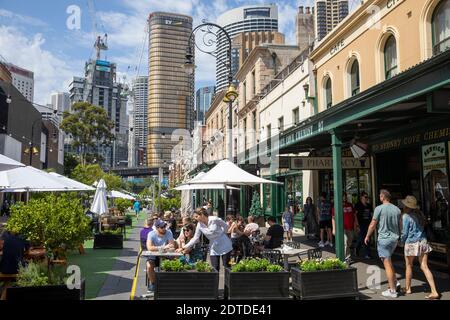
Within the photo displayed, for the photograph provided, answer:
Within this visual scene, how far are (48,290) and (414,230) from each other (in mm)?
6042

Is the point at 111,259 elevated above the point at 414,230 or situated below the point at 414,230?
below

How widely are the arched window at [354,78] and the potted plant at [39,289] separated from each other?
38.6 ft

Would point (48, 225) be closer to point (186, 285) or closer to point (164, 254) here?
point (164, 254)

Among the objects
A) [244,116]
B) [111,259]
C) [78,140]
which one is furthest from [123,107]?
[111,259]

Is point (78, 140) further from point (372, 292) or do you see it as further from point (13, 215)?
point (372, 292)

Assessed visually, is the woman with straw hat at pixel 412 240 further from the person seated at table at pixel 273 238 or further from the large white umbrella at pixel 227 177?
the large white umbrella at pixel 227 177

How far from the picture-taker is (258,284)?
650cm

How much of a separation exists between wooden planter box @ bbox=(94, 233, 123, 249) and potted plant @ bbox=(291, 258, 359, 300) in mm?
10090

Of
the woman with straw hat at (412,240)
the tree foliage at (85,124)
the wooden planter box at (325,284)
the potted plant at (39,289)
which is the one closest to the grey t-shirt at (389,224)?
the woman with straw hat at (412,240)

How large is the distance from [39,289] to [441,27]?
10571 mm

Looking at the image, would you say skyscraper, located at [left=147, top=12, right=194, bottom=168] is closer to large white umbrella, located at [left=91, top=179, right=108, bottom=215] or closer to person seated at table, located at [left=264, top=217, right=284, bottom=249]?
large white umbrella, located at [left=91, top=179, right=108, bottom=215]

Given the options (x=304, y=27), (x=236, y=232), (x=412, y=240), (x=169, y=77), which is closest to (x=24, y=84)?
(x=169, y=77)
